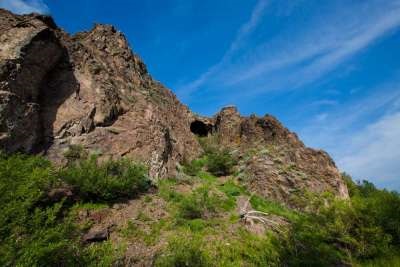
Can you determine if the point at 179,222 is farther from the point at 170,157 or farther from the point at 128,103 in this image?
the point at 128,103

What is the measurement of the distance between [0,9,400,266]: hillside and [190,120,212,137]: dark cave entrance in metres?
12.8

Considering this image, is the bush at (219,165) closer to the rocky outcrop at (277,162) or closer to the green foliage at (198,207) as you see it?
the rocky outcrop at (277,162)

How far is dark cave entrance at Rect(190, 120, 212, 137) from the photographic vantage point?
3619cm

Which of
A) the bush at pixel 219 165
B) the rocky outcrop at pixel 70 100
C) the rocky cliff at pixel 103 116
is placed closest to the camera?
the rocky outcrop at pixel 70 100

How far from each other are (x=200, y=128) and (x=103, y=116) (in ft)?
68.9

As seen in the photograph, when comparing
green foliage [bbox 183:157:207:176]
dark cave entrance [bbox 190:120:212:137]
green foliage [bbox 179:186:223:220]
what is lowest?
green foliage [bbox 179:186:223:220]

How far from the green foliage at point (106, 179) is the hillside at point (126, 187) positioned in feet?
0.19

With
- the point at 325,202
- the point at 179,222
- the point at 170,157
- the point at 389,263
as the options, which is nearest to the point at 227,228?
the point at 179,222

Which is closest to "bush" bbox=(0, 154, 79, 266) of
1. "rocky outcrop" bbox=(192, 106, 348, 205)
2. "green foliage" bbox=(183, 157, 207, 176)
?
"green foliage" bbox=(183, 157, 207, 176)

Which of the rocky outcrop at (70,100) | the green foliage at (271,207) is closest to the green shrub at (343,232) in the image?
the green foliage at (271,207)

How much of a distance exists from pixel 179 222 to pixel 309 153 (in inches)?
654

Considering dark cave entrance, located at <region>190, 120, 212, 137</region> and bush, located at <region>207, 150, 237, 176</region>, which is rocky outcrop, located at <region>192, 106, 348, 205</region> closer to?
bush, located at <region>207, 150, 237, 176</region>

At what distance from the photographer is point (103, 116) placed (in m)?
16.6

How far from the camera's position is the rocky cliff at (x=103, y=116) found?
12.7m
